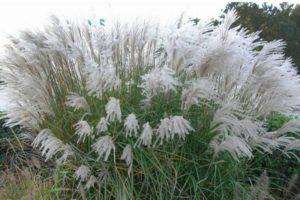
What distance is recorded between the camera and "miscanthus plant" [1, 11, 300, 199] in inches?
147

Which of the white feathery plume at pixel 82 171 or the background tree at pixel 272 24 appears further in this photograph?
the background tree at pixel 272 24

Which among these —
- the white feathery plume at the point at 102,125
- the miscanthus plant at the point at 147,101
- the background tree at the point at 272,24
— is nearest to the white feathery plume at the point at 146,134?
the miscanthus plant at the point at 147,101

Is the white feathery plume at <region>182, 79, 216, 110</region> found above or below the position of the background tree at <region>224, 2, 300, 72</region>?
above

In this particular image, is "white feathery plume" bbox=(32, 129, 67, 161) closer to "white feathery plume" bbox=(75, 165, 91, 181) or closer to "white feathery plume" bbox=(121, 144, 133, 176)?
"white feathery plume" bbox=(75, 165, 91, 181)

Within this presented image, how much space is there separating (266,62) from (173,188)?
1.27m

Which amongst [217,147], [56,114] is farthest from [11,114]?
[217,147]

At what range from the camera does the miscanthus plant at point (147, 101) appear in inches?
147

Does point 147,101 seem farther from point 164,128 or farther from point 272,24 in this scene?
point 272,24

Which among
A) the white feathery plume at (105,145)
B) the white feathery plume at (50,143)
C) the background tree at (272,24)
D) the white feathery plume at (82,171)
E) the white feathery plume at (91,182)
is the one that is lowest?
the background tree at (272,24)

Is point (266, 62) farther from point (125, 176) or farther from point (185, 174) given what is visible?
point (125, 176)

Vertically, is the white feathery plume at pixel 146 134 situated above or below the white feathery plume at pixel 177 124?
below

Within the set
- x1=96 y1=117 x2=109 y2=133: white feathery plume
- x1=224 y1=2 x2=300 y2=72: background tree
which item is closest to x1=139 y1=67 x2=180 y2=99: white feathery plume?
x1=96 y1=117 x2=109 y2=133: white feathery plume

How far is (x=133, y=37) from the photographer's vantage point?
4016 millimetres

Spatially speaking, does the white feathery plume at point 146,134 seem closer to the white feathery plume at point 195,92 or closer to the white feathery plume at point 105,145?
the white feathery plume at point 105,145
